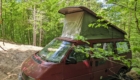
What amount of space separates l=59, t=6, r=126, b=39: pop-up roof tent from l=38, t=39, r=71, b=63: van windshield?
20.8 inches

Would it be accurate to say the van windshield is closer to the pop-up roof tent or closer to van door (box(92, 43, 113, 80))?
the pop-up roof tent

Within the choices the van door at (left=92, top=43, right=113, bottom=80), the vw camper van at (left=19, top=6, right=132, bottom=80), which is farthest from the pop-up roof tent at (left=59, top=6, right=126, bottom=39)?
the van door at (left=92, top=43, right=113, bottom=80)

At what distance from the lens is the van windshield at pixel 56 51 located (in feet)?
13.3

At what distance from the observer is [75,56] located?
4.28 m

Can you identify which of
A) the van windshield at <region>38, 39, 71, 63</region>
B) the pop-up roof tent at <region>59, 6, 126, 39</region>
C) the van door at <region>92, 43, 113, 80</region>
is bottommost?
the van door at <region>92, 43, 113, 80</region>

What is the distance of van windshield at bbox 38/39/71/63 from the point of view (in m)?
4.06

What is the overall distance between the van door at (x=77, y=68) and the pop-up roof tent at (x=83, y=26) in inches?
29.4

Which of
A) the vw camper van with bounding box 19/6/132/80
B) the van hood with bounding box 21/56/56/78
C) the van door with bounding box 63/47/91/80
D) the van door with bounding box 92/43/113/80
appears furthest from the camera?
the van door with bounding box 92/43/113/80

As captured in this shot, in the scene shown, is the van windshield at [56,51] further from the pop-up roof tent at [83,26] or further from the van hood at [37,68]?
the pop-up roof tent at [83,26]

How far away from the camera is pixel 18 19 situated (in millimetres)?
20922

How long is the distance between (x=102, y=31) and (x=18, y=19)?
18154mm

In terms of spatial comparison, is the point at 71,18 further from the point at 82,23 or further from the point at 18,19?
the point at 18,19

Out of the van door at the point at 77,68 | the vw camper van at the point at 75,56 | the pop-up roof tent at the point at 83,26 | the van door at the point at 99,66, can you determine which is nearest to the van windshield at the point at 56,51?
the vw camper van at the point at 75,56

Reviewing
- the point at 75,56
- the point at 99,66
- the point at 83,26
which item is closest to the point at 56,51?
the point at 75,56
